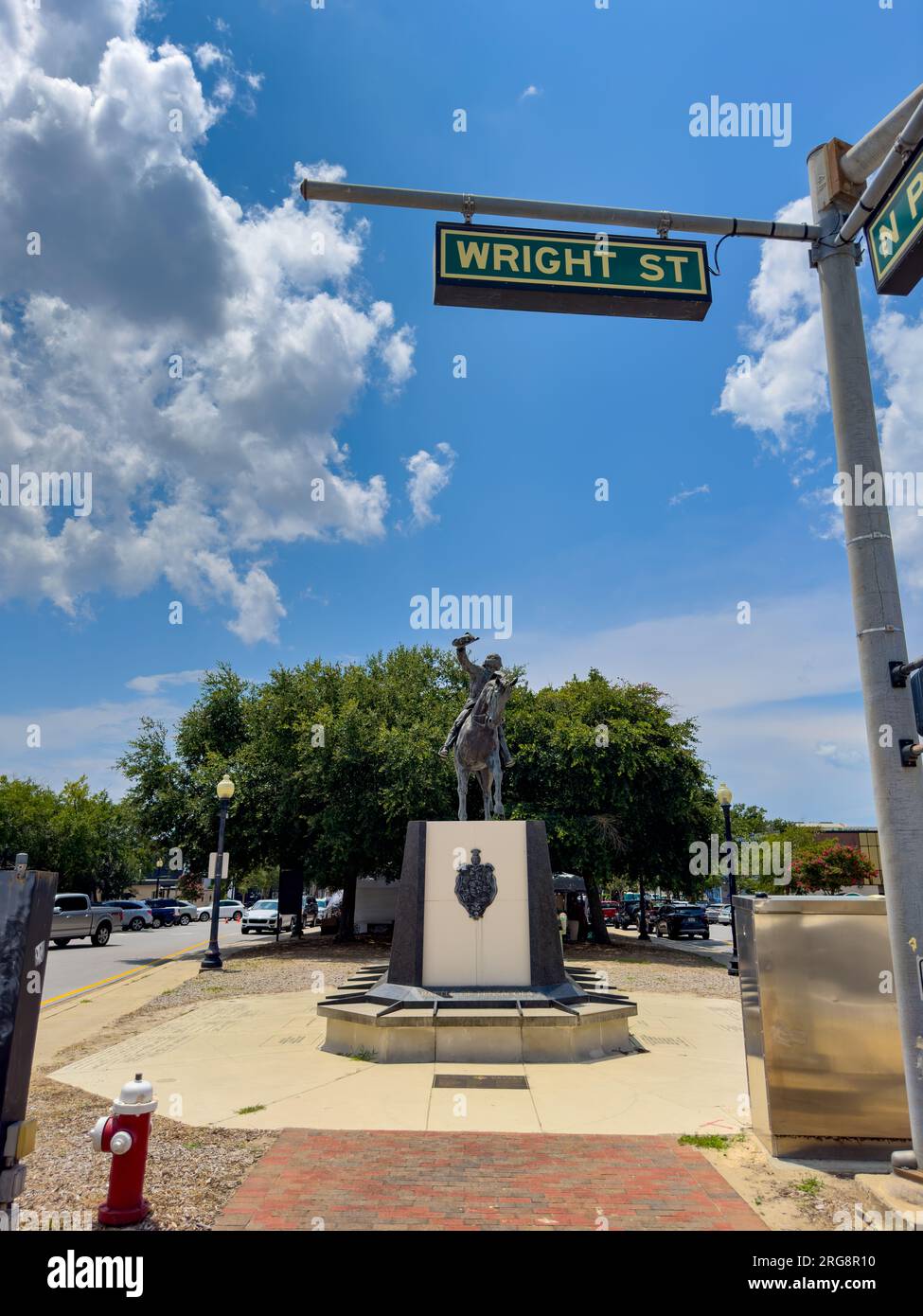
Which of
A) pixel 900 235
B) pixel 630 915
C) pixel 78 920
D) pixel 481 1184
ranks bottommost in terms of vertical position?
pixel 630 915

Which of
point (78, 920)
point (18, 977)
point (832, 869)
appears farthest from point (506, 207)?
point (832, 869)

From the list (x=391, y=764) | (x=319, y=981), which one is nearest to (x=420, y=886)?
(x=319, y=981)

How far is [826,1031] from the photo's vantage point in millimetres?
5680

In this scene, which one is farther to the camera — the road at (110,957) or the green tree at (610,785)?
the green tree at (610,785)

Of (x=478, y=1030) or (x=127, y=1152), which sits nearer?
(x=127, y=1152)

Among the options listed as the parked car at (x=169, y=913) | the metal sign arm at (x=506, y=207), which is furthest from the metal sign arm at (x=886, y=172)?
the parked car at (x=169, y=913)

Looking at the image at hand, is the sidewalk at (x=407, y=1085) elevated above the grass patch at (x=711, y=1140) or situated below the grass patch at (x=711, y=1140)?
below

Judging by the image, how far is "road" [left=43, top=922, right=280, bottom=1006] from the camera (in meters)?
17.5

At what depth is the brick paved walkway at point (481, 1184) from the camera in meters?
4.55

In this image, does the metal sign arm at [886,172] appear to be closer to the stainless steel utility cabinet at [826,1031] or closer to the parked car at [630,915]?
the stainless steel utility cabinet at [826,1031]

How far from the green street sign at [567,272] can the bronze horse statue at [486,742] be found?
7045 millimetres

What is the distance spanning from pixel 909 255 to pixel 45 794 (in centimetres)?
5618

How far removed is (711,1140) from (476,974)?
434cm

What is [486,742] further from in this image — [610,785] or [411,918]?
[610,785]
